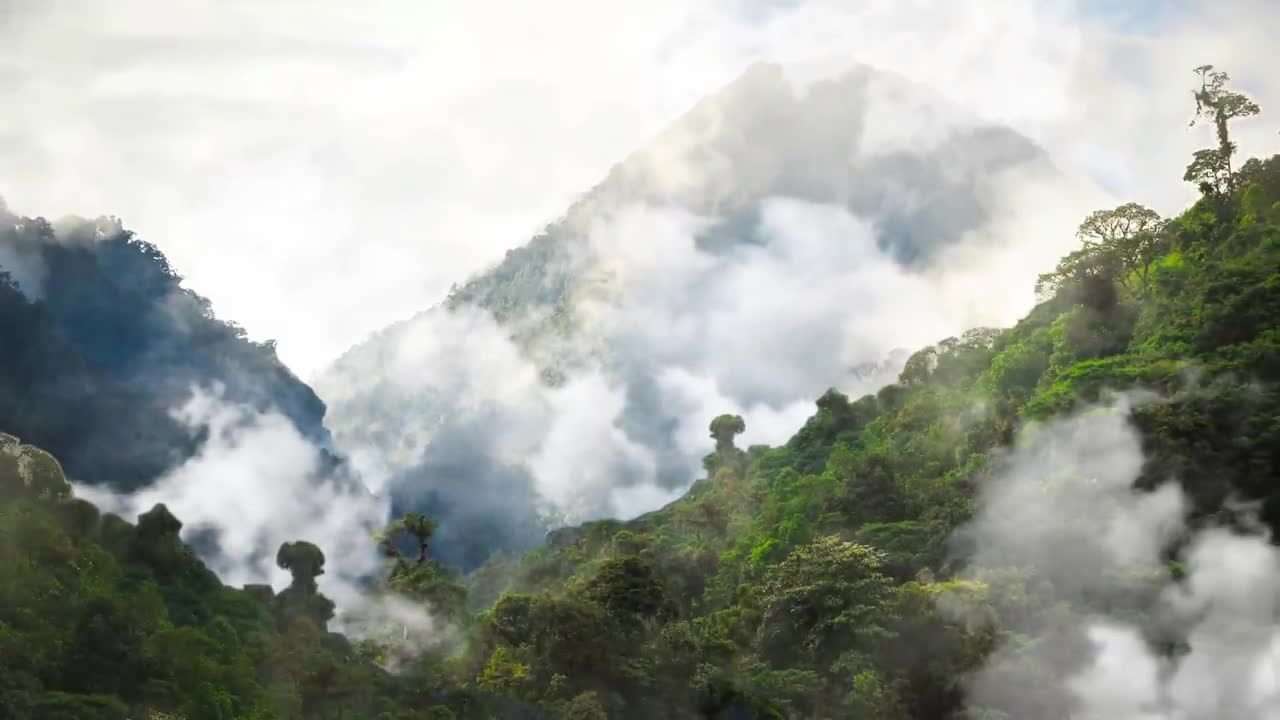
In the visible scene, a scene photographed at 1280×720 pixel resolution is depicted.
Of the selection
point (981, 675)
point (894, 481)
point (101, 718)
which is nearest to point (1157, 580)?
point (981, 675)

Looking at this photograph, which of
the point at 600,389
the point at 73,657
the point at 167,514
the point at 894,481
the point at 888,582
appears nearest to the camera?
the point at 73,657

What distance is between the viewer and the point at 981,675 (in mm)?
43469

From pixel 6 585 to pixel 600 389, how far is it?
128 meters

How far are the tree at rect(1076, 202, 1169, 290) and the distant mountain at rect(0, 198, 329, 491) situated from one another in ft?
177

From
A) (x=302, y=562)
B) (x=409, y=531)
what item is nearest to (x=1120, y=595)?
(x=302, y=562)

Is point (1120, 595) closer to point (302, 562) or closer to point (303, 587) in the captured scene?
point (303, 587)

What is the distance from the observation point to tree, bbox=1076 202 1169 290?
62.3 metres

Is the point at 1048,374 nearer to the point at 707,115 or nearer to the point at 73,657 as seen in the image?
the point at 73,657

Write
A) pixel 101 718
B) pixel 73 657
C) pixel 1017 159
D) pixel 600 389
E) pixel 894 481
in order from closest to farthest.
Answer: pixel 101 718 < pixel 73 657 < pixel 894 481 < pixel 1017 159 < pixel 600 389

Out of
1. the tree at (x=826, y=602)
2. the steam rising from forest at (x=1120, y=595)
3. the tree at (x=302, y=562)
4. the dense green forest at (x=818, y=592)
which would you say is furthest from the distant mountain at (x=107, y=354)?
the steam rising from forest at (x=1120, y=595)

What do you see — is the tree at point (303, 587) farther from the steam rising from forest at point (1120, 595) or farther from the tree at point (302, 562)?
the steam rising from forest at point (1120, 595)

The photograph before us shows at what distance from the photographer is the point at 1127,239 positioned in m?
62.6

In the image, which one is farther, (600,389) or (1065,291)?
(600,389)

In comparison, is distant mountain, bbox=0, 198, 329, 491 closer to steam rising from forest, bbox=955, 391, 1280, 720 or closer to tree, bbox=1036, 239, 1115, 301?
steam rising from forest, bbox=955, 391, 1280, 720
